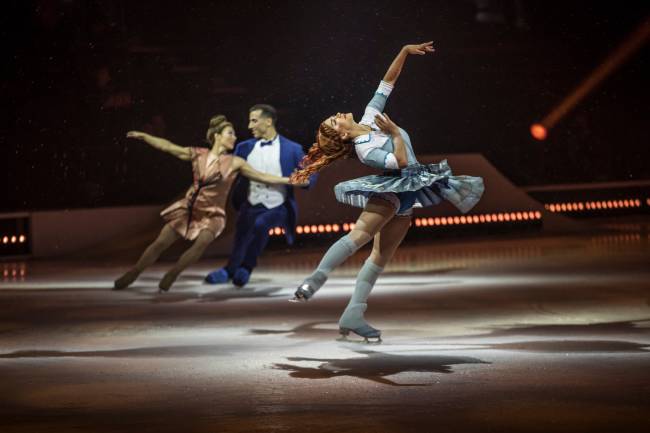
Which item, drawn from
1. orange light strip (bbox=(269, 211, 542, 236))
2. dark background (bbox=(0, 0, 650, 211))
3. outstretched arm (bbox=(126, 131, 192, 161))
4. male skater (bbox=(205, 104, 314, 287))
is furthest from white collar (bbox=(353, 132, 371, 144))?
dark background (bbox=(0, 0, 650, 211))

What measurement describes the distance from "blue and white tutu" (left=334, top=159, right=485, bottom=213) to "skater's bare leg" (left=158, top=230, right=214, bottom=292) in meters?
3.50

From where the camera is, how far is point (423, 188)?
7.37 metres

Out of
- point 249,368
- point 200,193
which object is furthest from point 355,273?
point 249,368

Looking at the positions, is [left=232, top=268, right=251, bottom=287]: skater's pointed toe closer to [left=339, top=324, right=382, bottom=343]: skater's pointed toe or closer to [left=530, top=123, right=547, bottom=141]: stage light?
[left=339, top=324, right=382, bottom=343]: skater's pointed toe

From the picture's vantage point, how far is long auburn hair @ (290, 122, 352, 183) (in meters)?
7.42

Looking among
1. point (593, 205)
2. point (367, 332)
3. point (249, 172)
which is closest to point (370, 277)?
point (367, 332)

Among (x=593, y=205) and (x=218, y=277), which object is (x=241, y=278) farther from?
(x=593, y=205)

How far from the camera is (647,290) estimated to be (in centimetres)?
974

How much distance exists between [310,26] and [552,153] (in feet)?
13.9

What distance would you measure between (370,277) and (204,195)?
3866 millimetres

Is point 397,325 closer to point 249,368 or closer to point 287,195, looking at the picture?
point 249,368

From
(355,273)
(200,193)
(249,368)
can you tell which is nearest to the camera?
(249,368)

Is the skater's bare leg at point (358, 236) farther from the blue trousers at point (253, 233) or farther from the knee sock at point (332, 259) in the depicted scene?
the blue trousers at point (253, 233)

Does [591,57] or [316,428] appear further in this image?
[591,57]
